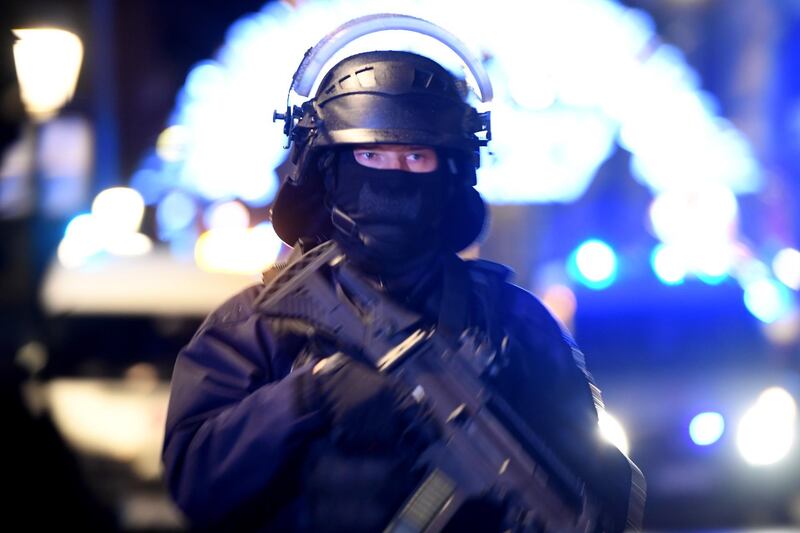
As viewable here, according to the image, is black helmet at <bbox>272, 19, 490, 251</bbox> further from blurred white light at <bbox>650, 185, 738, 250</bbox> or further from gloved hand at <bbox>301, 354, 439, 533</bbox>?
blurred white light at <bbox>650, 185, 738, 250</bbox>

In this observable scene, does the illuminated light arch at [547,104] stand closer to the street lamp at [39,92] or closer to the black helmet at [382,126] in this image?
the street lamp at [39,92]

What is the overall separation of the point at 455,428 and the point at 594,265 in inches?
123

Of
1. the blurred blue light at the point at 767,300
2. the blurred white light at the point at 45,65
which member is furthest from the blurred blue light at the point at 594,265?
the blurred white light at the point at 45,65

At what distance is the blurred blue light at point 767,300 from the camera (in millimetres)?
4652

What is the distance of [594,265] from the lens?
4789 mm

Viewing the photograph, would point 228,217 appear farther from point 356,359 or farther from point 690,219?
point 356,359

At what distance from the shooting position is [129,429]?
462cm

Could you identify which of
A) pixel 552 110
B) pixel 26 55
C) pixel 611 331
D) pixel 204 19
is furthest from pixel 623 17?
pixel 204 19

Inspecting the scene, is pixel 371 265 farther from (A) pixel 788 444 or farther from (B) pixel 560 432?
(A) pixel 788 444

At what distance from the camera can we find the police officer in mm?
1759

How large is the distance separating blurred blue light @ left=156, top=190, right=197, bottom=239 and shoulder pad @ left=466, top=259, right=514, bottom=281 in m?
12.1

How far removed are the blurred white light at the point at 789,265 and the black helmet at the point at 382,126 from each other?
916 cm

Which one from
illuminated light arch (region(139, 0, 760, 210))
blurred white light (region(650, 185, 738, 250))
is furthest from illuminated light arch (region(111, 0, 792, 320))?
blurred white light (region(650, 185, 738, 250))

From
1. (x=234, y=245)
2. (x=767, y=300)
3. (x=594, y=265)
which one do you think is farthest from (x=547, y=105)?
(x=594, y=265)
